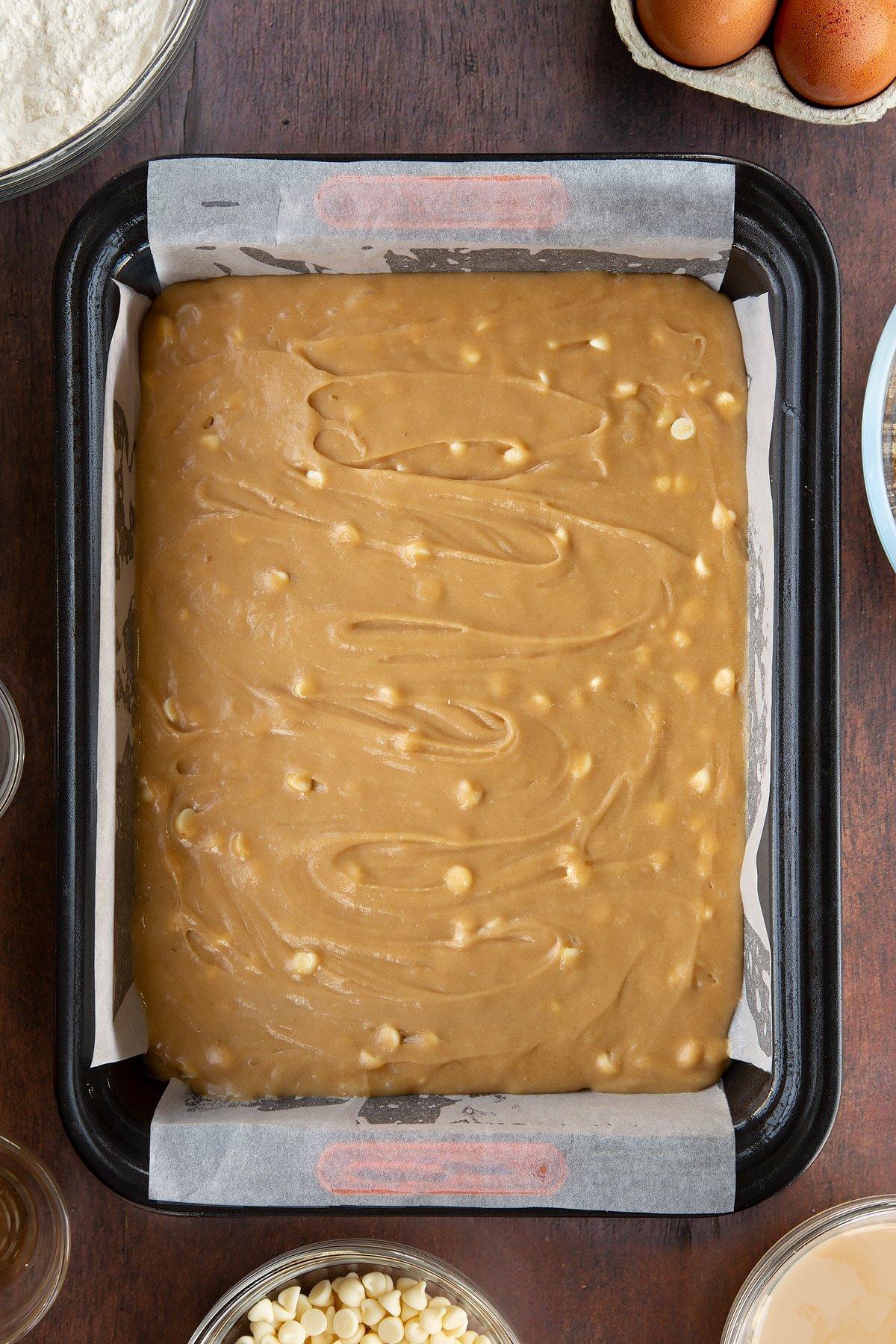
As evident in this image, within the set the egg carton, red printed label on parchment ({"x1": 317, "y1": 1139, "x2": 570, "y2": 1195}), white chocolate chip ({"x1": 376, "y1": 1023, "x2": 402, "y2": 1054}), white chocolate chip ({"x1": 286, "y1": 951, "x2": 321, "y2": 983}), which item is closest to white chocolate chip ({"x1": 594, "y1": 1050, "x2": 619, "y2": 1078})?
red printed label on parchment ({"x1": 317, "y1": 1139, "x2": 570, "y2": 1195})

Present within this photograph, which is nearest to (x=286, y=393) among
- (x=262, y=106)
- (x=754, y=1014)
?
(x=262, y=106)

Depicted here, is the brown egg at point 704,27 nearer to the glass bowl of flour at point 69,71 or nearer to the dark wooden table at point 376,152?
the dark wooden table at point 376,152

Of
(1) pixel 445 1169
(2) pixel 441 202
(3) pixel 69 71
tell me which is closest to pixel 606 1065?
(1) pixel 445 1169

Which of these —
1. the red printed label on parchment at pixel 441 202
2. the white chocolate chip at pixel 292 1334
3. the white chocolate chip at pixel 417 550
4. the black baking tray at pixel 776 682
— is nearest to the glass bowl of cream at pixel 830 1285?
the black baking tray at pixel 776 682

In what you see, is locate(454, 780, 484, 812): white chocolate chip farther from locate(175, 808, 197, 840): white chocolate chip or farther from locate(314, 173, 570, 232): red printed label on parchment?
locate(314, 173, 570, 232): red printed label on parchment

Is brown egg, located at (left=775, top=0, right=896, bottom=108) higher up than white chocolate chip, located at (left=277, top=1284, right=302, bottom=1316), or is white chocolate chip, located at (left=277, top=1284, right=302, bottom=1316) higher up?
brown egg, located at (left=775, top=0, right=896, bottom=108)

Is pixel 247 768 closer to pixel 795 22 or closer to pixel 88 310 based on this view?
pixel 88 310

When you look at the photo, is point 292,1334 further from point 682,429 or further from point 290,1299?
point 682,429
